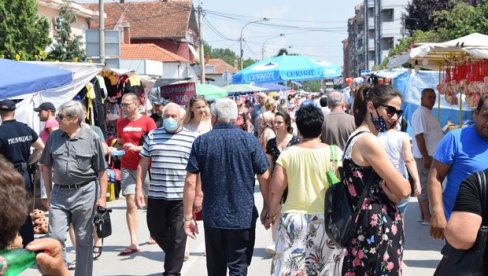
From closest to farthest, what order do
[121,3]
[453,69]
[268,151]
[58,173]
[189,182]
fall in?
1. [189,182]
2. [58,173]
3. [268,151]
4. [453,69]
5. [121,3]

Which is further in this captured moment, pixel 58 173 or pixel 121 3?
pixel 121 3

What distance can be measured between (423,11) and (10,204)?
48963mm

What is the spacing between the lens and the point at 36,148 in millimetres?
8953

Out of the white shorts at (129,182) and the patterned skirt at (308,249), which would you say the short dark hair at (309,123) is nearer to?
the patterned skirt at (308,249)

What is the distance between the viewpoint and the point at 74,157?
736 cm

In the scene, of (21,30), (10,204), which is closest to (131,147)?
(10,204)

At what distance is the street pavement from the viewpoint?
28.4ft

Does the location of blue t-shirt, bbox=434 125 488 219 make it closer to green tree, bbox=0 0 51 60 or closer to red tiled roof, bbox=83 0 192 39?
green tree, bbox=0 0 51 60

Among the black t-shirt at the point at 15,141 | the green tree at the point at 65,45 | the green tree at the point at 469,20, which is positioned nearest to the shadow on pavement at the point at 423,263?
the black t-shirt at the point at 15,141

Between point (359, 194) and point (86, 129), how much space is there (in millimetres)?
3235

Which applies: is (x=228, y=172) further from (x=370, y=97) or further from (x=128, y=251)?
(x=128, y=251)

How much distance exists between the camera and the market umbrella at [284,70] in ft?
54.6

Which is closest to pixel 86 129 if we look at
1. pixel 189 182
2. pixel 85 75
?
pixel 189 182

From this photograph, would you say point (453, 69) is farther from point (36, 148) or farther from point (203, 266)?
point (36, 148)
